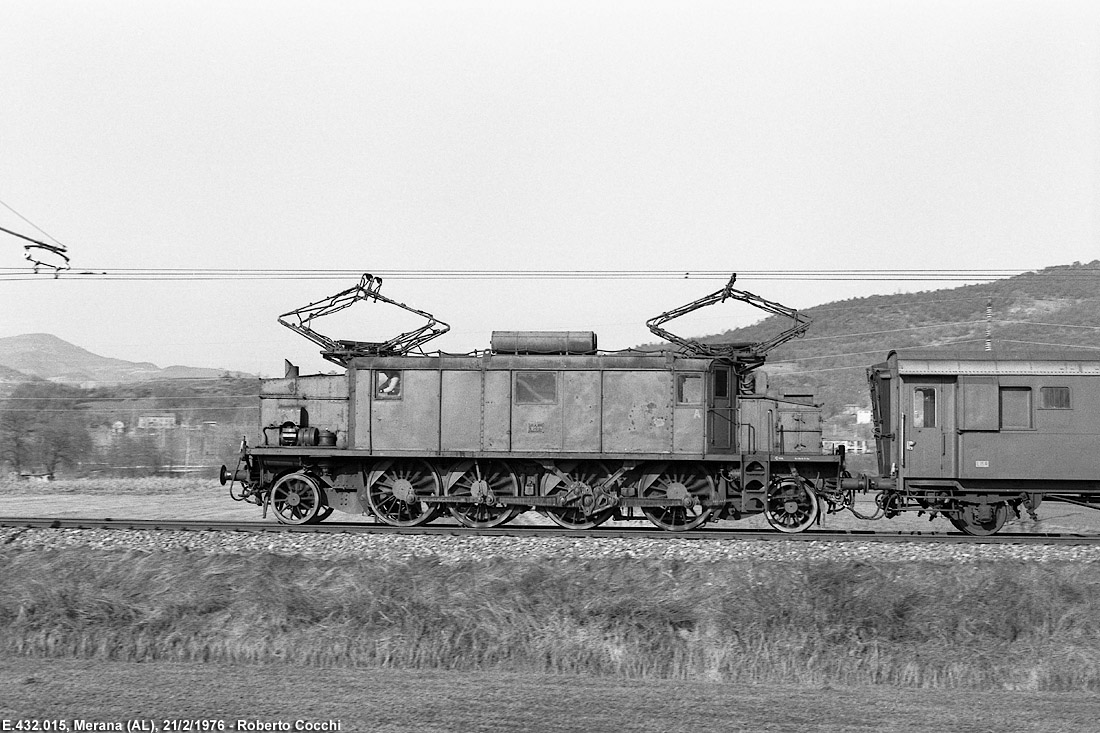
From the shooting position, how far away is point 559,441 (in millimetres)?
18812

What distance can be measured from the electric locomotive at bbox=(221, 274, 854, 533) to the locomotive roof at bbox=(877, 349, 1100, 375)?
6.93ft

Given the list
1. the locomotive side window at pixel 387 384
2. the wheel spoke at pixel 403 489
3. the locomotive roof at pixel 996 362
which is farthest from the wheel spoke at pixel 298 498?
the locomotive roof at pixel 996 362

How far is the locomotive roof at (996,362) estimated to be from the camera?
58.9 feet

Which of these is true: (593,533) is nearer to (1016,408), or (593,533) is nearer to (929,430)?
(929,430)

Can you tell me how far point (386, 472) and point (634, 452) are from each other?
4995 mm

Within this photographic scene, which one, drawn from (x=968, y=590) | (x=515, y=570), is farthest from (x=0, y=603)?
(x=968, y=590)

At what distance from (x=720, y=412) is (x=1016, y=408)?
17.8ft

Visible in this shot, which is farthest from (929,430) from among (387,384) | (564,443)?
(387,384)

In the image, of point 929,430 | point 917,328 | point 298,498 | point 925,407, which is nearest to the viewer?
point 929,430

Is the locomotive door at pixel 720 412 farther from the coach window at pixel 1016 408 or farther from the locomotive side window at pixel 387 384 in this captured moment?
the locomotive side window at pixel 387 384

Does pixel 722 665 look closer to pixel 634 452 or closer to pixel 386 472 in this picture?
pixel 634 452

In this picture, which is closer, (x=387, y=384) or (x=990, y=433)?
(x=990, y=433)

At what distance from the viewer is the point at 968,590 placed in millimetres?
12891

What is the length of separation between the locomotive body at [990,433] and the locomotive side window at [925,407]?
0.02m
